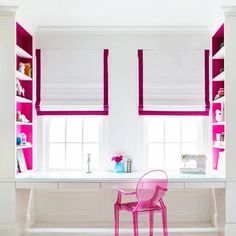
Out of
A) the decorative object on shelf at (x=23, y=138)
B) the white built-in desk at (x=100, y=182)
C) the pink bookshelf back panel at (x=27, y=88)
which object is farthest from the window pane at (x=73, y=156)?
the pink bookshelf back panel at (x=27, y=88)

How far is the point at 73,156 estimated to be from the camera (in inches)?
193

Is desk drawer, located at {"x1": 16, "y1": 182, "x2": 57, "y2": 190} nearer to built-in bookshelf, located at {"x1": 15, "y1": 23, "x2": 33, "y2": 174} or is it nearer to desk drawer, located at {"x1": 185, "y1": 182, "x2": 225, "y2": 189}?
built-in bookshelf, located at {"x1": 15, "y1": 23, "x2": 33, "y2": 174}

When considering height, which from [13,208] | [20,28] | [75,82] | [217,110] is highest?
[20,28]

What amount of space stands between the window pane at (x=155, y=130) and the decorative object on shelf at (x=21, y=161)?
1.73 m

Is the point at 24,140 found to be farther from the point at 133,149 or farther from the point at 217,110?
the point at 217,110

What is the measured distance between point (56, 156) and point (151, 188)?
1.75 meters

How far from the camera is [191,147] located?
4.87 meters

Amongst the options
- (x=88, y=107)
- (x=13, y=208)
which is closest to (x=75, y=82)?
(x=88, y=107)

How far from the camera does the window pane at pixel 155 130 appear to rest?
15.9 ft

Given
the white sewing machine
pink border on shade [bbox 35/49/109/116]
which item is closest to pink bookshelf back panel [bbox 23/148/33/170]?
pink border on shade [bbox 35/49/109/116]

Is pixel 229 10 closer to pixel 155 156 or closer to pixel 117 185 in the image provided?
pixel 155 156

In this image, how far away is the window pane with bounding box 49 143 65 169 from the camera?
4.88 m

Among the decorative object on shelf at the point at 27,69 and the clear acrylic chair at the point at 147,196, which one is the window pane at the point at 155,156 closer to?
the clear acrylic chair at the point at 147,196

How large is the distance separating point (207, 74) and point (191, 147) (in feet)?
3.42
